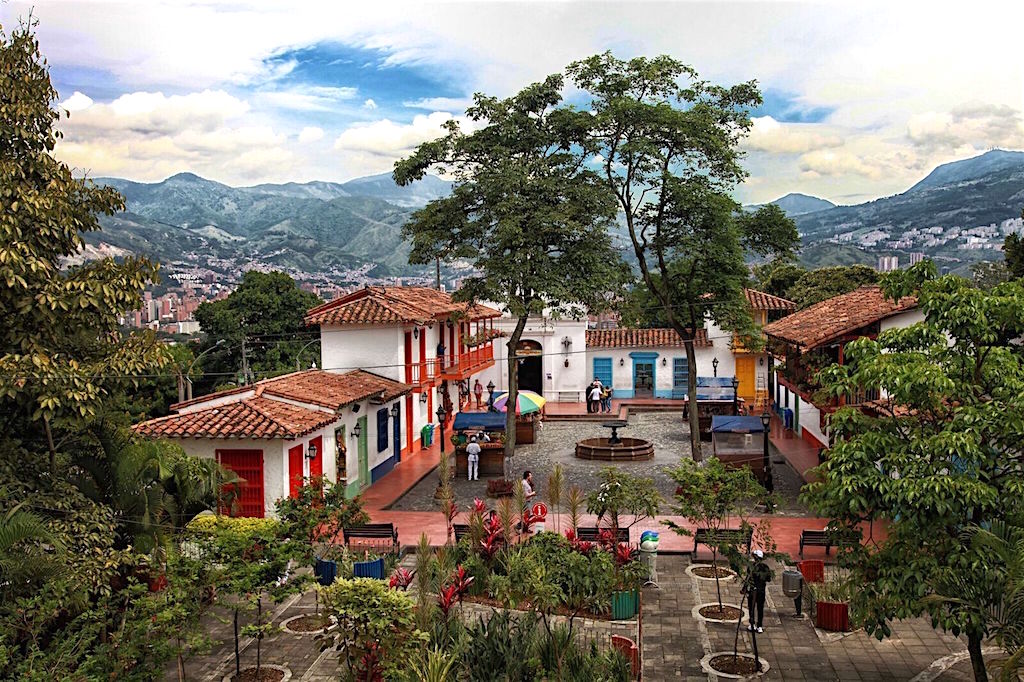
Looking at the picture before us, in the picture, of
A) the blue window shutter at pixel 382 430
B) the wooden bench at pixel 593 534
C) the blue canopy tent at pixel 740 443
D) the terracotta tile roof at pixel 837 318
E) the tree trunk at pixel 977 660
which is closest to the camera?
the tree trunk at pixel 977 660

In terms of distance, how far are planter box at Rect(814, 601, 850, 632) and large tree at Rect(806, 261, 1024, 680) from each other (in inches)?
106

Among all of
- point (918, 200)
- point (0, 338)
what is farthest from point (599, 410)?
point (918, 200)

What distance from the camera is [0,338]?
1028cm

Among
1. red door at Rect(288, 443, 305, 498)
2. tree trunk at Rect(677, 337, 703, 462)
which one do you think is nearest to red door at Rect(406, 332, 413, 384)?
tree trunk at Rect(677, 337, 703, 462)

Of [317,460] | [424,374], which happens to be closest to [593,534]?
[317,460]

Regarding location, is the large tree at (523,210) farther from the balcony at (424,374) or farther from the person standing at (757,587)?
the person standing at (757,587)

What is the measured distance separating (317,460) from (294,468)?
1194 millimetres

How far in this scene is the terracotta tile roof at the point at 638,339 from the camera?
40969 mm

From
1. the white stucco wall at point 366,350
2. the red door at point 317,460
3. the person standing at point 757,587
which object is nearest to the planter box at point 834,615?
the person standing at point 757,587

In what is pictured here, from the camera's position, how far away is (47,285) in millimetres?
10133

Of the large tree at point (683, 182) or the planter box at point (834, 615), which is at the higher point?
the large tree at point (683, 182)

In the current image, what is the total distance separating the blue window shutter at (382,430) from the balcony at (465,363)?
4.95 metres

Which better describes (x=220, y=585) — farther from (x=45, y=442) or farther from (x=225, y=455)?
(x=225, y=455)

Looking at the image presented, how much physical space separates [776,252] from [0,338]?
21638 mm
